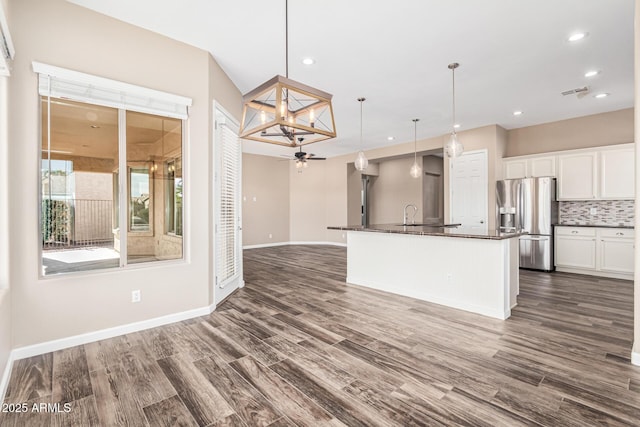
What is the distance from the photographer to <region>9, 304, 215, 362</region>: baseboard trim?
2.49m

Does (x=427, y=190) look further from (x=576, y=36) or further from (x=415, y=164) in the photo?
(x=576, y=36)

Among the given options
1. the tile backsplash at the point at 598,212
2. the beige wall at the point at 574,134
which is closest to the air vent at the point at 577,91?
the beige wall at the point at 574,134

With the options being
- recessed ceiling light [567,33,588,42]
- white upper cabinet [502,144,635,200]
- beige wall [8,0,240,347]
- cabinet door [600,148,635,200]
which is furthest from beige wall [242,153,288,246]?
cabinet door [600,148,635,200]

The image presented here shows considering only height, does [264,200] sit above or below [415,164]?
below

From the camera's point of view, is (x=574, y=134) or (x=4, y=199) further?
(x=574, y=134)

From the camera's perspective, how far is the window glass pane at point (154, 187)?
312 cm

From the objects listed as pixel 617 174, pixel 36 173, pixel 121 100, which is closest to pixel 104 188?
pixel 36 173

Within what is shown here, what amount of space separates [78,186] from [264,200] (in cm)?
673

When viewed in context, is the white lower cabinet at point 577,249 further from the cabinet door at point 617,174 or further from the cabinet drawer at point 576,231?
the cabinet door at point 617,174

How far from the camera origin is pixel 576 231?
550cm

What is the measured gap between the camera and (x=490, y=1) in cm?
261

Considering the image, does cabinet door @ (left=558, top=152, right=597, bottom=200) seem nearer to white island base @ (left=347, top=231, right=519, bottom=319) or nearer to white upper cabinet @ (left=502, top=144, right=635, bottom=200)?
white upper cabinet @ (left=502, top=144, right=635, bottom=200)

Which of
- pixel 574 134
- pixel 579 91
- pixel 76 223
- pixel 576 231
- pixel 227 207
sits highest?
pixel 579 91

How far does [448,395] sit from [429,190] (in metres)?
8.34
